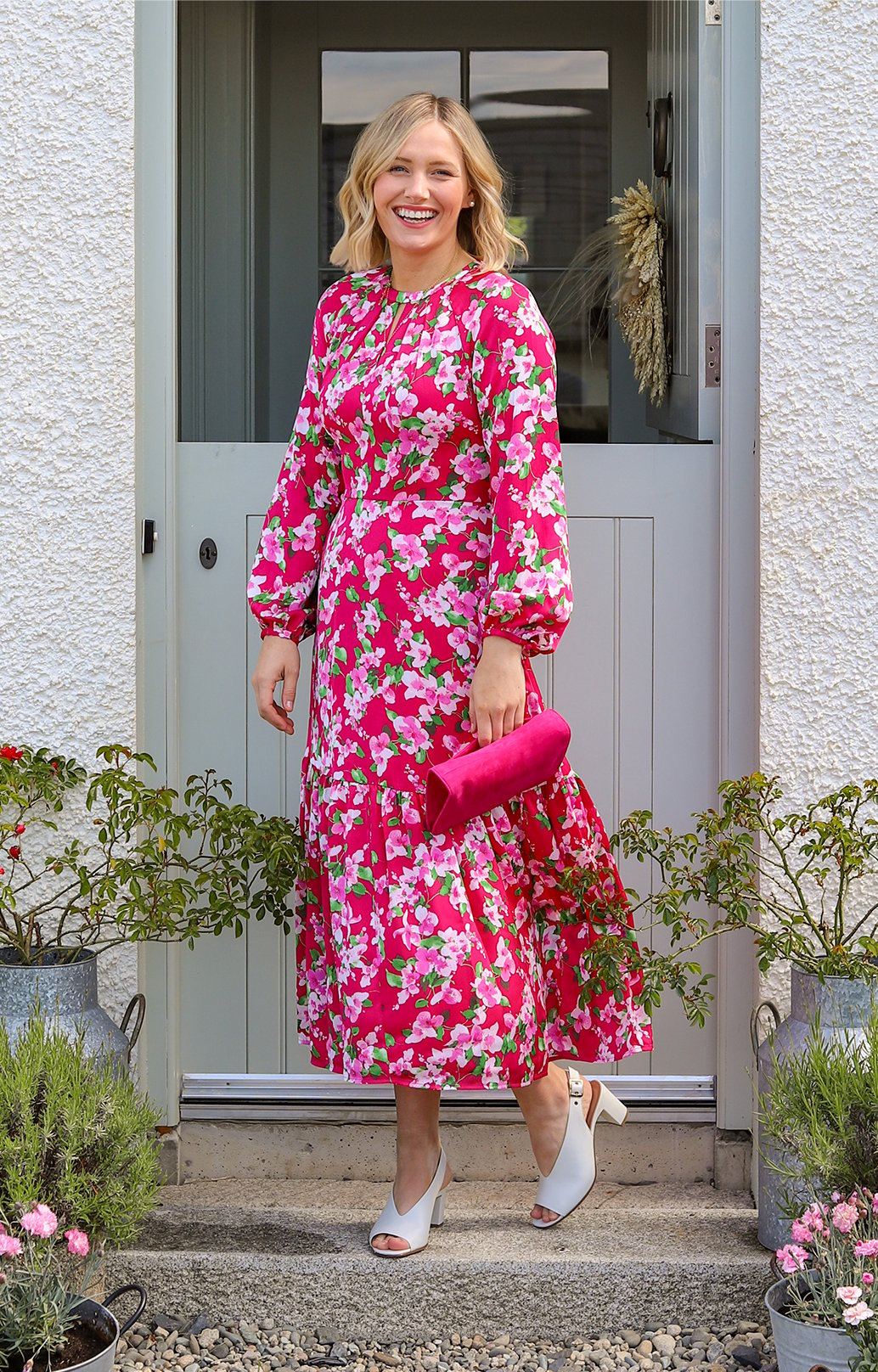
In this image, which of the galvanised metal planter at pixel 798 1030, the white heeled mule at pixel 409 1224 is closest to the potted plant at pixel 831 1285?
the galvanised metal planter at pixel 798 1030

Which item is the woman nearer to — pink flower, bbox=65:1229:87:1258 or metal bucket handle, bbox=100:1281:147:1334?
metal bucket handle, bbox=100:1281:147:1334

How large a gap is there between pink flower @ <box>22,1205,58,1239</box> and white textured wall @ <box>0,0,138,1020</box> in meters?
0.80

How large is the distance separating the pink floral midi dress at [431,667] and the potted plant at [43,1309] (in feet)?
1.64

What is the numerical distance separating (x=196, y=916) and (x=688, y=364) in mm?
1366

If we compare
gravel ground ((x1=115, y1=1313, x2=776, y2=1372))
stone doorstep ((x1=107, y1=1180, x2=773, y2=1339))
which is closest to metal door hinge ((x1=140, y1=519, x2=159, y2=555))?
stone doorstep ((x1=107, y1=1180, x2=773, y2=1339))

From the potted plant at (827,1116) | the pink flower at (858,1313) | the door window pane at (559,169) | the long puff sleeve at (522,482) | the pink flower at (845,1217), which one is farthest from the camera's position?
the door window pane at (559,169)

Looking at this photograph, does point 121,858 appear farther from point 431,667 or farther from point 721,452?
point 721,452

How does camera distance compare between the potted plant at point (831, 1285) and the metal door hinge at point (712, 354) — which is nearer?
the potted plant at point (831, 1285)

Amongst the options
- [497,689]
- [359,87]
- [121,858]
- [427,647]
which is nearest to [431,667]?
[427,647]

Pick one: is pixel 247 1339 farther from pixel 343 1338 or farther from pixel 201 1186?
pixel 201 1186

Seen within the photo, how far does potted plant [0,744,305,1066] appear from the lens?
227 cm

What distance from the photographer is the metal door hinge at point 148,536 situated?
261cm

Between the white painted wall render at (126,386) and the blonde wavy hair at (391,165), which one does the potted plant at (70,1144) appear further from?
the blonde wavy hair at (391,165)

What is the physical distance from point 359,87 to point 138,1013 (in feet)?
6.37
